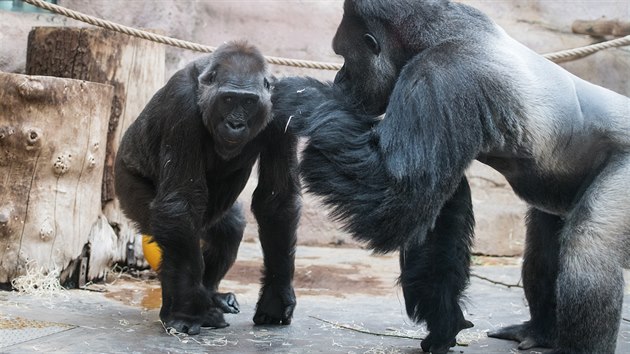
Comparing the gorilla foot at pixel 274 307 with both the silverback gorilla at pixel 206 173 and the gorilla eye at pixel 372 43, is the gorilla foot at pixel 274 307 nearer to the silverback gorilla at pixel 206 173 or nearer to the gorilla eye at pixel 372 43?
the silverback gorilla at pixel 206 173

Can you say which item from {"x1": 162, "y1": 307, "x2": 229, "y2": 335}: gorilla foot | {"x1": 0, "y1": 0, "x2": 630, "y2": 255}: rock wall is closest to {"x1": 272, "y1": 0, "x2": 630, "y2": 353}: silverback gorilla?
{"x1": 162, "y1": 307, "x2": 229, "y2": 335}: gorilla foot

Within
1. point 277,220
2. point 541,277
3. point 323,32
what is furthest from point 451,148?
point 323,32

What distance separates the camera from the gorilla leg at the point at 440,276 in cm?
347

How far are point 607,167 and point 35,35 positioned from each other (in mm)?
3522

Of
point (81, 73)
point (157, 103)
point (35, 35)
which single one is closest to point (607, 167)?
point (157, 103)

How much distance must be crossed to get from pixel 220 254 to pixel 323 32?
3.19 m

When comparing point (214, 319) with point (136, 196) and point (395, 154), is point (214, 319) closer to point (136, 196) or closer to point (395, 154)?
point (136, 196)

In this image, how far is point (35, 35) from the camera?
5297 mm

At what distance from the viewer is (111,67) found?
5227 millimetres

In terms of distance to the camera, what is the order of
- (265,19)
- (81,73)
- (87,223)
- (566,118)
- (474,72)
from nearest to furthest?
1. (474,72)
2. (566,118)
3. (87,223)
4. (81,73)
5. (265,19)

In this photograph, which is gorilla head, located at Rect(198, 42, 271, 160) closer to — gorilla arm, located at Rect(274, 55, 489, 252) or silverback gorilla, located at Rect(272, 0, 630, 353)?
silverback gorilla, located at Rect(272, 0, 630, 353)

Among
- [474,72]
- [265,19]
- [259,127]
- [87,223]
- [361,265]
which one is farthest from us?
[265,19]

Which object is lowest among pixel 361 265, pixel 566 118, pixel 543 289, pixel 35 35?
pixel 361 265

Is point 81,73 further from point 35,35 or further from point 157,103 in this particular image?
point 157,103
